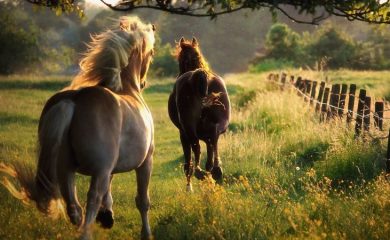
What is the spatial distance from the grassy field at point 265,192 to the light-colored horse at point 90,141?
0.37 metres

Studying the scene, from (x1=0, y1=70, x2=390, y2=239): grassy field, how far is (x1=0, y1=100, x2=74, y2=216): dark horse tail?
38cm

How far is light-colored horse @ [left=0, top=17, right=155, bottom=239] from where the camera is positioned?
18.3 ft

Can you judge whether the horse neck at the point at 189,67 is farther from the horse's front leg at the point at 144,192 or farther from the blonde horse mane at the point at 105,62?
the horse's front leg at the point at 144,192

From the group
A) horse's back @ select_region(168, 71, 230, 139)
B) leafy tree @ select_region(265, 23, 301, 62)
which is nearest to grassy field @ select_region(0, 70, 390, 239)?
horse's back @ select_region(168, 71, 230, 139)

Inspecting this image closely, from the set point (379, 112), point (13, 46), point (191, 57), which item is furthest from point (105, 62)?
point (13, 46)

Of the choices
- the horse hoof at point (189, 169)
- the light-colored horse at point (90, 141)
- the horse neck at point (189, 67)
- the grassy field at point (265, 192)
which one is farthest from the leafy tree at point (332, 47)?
the light-colored horse at point (90, 141)

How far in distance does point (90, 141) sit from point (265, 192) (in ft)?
7.50

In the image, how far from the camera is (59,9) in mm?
6523

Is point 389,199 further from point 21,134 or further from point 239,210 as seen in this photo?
point 21,134

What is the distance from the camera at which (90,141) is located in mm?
5566

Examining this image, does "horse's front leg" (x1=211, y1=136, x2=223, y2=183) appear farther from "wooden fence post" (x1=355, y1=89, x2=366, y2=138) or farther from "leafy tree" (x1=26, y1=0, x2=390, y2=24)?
"leafy tree" (x1=26, y1=0, x2=390, y2=24)

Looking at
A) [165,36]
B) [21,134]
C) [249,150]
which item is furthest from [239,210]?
[165,36]

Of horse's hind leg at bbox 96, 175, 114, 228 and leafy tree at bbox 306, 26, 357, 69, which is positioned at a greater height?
horse's hind leg at bbox 96, 175, 114, 228

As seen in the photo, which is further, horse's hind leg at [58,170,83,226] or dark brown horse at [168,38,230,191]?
dark brown horse at [168,38,230,191]
